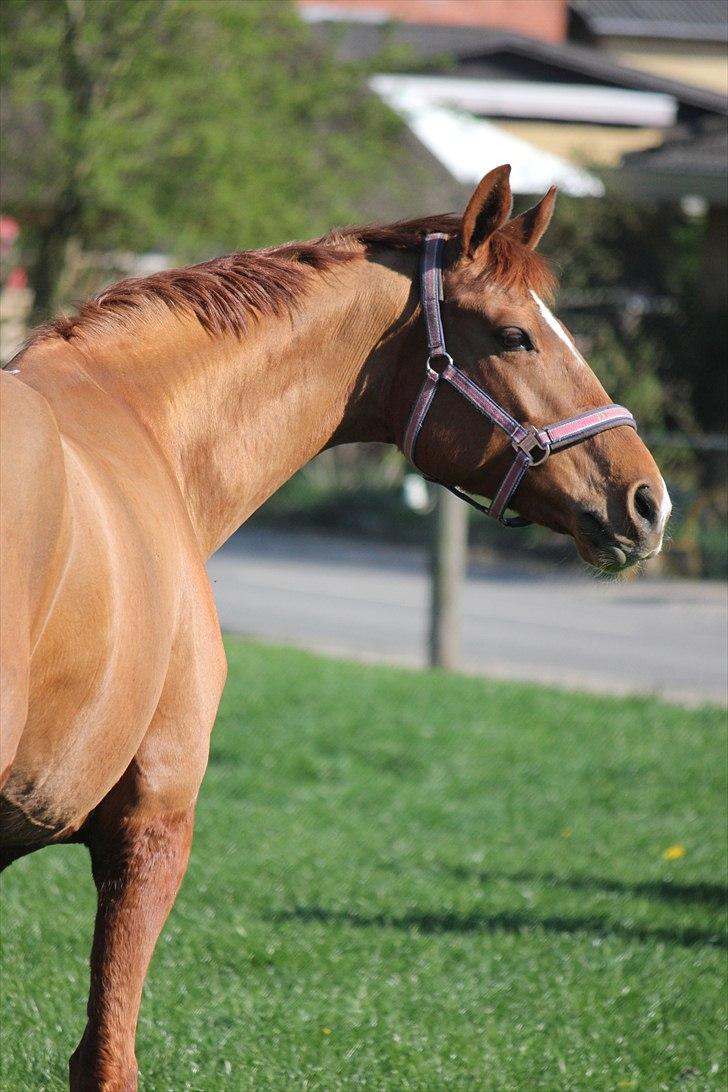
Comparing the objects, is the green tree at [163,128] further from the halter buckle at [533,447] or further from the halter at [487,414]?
the halter buckle at [533,447]

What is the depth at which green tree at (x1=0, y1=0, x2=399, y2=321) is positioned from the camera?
9.13 metres

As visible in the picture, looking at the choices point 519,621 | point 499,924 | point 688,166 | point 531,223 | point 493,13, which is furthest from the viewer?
point 493,13

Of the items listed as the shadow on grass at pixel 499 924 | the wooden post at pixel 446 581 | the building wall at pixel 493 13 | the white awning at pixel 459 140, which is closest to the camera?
the shadow on grass at pixel 499 924

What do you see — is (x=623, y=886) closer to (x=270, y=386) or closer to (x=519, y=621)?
(x=270, y=386)

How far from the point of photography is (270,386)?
311 cm

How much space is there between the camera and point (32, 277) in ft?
33.1

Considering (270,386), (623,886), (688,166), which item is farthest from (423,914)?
(688,166)

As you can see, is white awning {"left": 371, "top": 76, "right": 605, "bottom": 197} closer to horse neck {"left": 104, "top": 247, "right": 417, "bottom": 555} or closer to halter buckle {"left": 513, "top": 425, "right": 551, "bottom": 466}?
horse neck {"left": 104, "top": 247, "right": 417, "bottom": 555}

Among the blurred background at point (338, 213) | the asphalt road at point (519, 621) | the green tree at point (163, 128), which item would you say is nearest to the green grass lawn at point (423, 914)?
the asphalt road at point (519, 621)

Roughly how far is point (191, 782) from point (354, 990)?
1.81 metres

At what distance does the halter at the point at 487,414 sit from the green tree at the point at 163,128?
6356 mm

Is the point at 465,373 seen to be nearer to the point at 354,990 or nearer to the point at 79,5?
the point at 354,990

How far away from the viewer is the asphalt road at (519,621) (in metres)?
9.31

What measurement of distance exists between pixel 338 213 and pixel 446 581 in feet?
11.0
